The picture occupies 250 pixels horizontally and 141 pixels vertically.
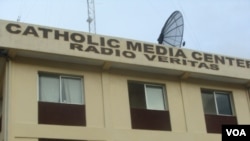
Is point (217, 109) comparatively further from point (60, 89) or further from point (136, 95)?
point (60, 89)

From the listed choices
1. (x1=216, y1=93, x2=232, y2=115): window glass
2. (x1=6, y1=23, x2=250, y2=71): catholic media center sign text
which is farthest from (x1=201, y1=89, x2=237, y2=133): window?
(x1=6, y1=23, x2=250, y2=71): catholic media center sign text

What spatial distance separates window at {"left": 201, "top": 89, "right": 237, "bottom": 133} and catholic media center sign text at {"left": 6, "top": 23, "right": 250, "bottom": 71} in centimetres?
130

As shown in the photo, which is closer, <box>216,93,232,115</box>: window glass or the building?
the building

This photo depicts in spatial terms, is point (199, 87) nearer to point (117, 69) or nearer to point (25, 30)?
point (117, 69)

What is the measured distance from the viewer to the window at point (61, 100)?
1770 centimetres

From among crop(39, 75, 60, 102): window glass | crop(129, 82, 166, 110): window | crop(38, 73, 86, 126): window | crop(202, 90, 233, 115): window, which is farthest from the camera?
crop(202, 90, 233, 115): window

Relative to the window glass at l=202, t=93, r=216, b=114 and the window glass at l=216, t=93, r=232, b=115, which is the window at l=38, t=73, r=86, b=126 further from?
the window glass at l=216, t=93, r=232, b=115

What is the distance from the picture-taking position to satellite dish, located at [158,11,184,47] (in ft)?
73.3

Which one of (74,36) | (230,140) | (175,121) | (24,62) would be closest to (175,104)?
(175,121)

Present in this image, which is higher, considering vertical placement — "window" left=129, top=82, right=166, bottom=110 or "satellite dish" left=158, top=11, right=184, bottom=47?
"satellite dish" left=158, top=11, right=184, bottom=47

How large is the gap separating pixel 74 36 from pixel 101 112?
3.12m

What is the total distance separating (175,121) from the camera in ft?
65.9

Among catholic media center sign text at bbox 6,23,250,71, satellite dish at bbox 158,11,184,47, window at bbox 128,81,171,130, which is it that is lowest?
window at bbox 128,81,171,130

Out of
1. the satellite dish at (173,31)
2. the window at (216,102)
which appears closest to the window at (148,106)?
the window at (216,102)
